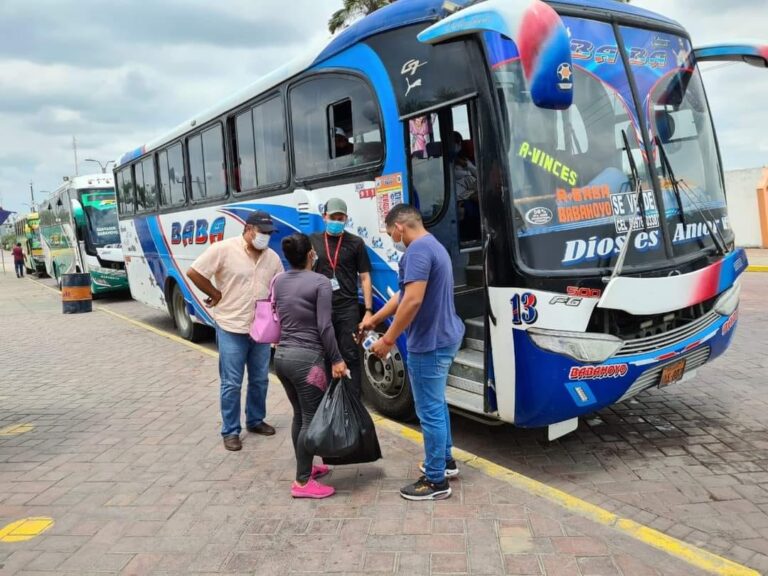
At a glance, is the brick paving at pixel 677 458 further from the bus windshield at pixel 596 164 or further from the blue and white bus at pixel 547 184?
the bus windshield at pixel 596 164

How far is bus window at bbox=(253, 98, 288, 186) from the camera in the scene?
6.26m

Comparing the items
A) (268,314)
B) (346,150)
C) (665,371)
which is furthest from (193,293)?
(665,371)

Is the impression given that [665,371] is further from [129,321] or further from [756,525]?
[129,321]

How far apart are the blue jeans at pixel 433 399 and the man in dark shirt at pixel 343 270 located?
1.19 metres

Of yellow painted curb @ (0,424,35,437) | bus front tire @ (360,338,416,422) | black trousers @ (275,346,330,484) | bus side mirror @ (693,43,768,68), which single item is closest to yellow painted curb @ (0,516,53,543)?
black trousers @ (275,346,330,484)

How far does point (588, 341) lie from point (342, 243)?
6.79ft

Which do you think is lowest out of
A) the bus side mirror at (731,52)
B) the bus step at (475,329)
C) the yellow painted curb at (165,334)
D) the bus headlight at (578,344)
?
the yellow painted curb at (165,334)

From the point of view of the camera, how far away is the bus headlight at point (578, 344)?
3.68 meters

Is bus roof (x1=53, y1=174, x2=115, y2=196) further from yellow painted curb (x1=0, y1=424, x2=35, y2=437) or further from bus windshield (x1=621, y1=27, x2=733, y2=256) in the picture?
bus windshield (x1=621, y1=27, x2=733, y2=256)

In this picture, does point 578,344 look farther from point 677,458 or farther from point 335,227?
point 335,227

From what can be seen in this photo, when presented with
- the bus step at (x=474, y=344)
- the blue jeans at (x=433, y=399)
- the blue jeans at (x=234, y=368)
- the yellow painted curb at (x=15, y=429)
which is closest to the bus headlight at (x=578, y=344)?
the blue jeans at (x=433, y=399)

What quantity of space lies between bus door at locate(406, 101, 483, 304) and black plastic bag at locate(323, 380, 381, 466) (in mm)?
1549

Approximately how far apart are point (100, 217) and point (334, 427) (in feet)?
50.1

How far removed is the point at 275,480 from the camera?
414 centimetres
